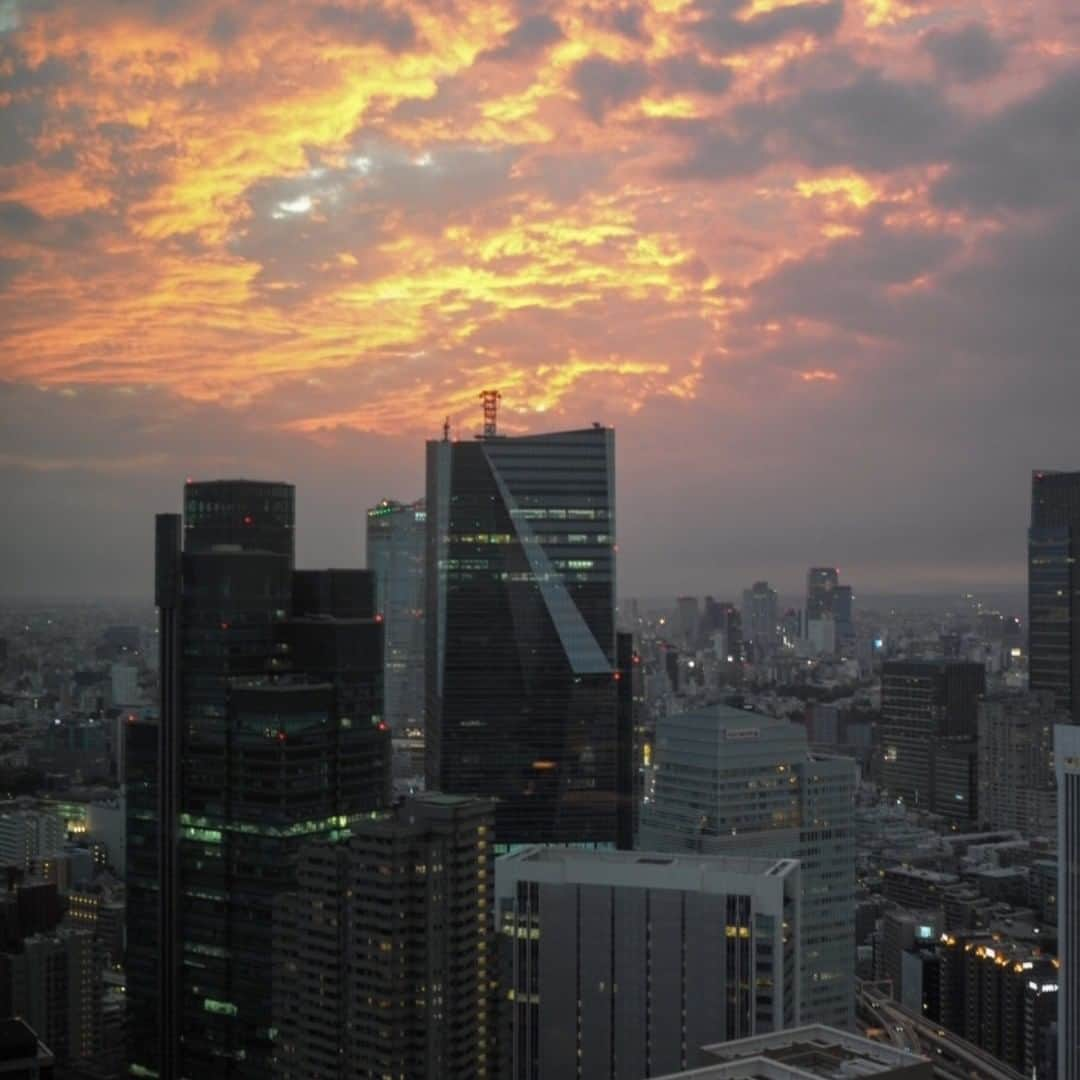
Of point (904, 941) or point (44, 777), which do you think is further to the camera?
point (904, 941)

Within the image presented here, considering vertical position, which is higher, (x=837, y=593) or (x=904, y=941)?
(x=837, y=593)

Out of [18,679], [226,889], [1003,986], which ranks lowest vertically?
[1003,986]

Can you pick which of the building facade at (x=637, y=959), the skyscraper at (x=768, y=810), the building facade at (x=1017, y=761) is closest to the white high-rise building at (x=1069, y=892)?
the skyscraper at (x=768, y=810)

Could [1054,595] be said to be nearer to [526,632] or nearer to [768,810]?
[526,632]

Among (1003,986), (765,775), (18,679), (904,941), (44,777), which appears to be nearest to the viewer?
(18,679)

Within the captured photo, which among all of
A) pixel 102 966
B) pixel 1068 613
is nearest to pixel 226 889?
pixel 102 966

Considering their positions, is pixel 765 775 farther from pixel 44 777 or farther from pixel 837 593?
pixel 837 593

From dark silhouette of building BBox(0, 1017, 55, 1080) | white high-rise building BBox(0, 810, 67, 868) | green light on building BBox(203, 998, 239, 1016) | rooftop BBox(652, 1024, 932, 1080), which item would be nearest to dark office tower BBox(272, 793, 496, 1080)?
dark silhouette of building BBox(0, 1017, 55, 1080)

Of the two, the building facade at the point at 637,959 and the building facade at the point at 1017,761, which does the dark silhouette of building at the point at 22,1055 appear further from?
the building facade at the point at 1017,761
